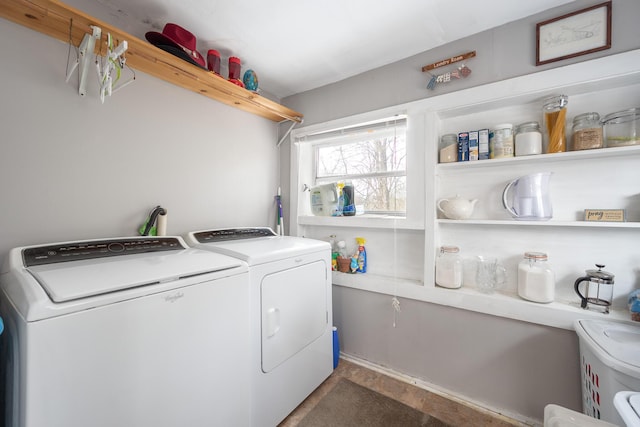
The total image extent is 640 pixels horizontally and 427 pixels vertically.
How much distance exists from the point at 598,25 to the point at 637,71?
32cm

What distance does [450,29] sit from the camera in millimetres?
1616

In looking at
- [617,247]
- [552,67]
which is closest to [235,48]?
[552,67]

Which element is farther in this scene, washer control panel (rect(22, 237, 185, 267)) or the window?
the window

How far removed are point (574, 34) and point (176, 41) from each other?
2.24m

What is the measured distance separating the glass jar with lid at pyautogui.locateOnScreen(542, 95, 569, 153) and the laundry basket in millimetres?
926

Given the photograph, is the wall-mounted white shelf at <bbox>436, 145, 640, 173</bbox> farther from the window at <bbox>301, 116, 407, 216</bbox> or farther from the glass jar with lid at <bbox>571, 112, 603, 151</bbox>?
A: the window at <bbox>301, 116, 407, 216</bbox>

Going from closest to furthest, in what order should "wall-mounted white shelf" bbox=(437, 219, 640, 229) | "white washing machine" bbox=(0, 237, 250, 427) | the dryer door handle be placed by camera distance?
1. "white washing machine" bbox=(0, 237, 250, 427)
2. "wall-mounted white shelf" bbox=(437, 219, 640, 229)
3. the dryer door handle

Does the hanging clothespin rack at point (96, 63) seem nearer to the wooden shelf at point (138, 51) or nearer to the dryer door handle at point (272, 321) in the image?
the wooden shelf at point (138, 51)

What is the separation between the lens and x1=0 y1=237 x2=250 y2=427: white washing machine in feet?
2.38

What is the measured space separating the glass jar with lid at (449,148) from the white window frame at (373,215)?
131 millimetres

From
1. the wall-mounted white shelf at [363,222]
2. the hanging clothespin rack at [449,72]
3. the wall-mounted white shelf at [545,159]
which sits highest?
the hanging clothespin rack at [449,72]

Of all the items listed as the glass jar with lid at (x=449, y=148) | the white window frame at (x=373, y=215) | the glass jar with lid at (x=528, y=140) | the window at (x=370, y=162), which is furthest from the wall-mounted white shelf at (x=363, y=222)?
the glass jar with lid at (x=528, y=140)

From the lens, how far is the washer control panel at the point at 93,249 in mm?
1059

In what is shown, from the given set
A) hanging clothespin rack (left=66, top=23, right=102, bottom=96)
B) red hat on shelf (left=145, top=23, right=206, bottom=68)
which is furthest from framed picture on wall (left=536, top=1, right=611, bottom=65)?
hanging clothespin rack (left=66, top=23, right=102, bottom=96)
